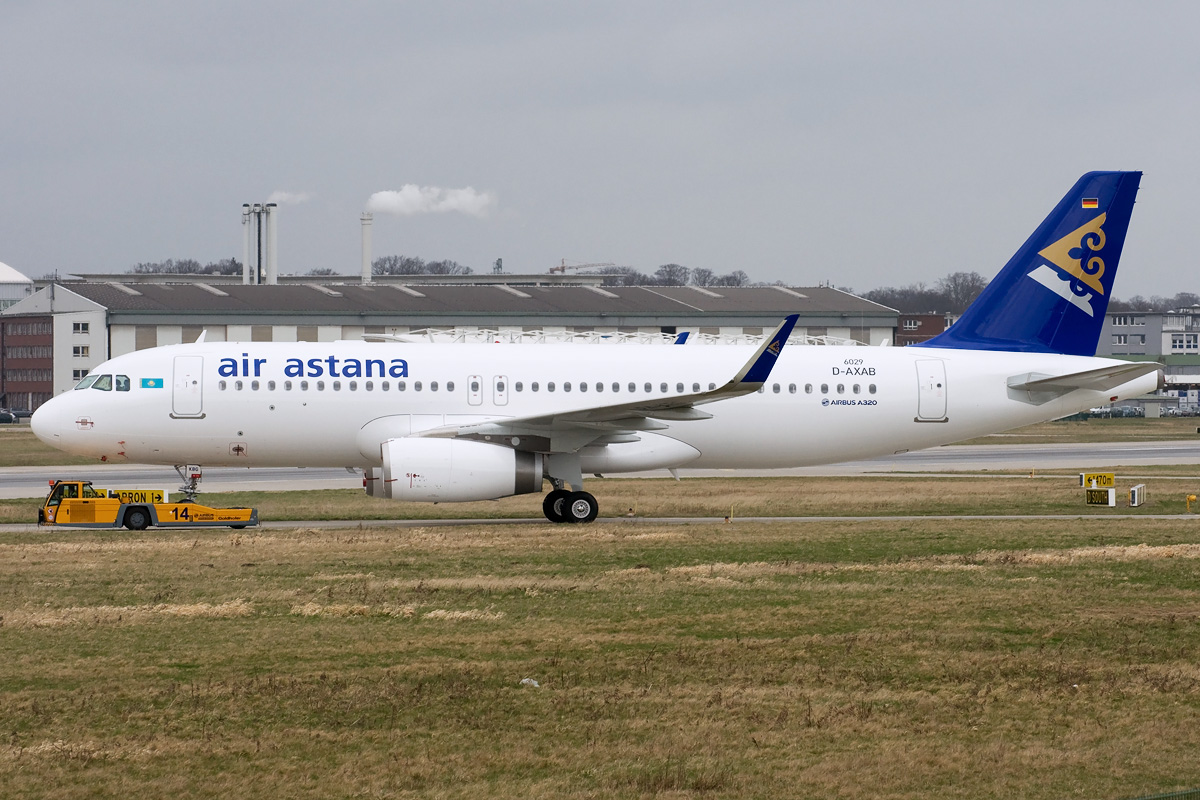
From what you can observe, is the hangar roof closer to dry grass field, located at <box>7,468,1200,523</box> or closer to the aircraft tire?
dry grass field, located at <box>7,468,1200,523</box>

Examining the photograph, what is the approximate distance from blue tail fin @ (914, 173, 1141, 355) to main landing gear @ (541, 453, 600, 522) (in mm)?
10147

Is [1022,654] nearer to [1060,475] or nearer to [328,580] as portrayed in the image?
[328,580]

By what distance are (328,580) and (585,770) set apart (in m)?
11.2

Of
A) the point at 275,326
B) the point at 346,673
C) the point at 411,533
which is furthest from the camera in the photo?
the point at 275,326

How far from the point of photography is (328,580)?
70.8 ft

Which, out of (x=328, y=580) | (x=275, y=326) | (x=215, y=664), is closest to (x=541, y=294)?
(x=275, y=326)

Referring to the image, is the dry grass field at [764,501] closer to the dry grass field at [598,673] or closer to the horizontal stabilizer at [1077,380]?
the horizontal stabilizer at [1077,380]

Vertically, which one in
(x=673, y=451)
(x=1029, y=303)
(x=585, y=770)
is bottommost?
(x=585, y=770)

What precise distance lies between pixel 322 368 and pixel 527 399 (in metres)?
4.81

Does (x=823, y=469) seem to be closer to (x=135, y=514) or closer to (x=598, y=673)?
(x=135, y=514)

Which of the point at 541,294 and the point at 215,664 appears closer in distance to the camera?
the point at 215,664

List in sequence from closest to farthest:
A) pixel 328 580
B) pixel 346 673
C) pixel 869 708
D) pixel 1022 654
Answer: pixel 869 708 → pixel 346 673 → pixel 1022 654 → pixel 328 580

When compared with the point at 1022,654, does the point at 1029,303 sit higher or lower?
higher

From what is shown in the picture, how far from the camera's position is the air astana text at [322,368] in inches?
1240
